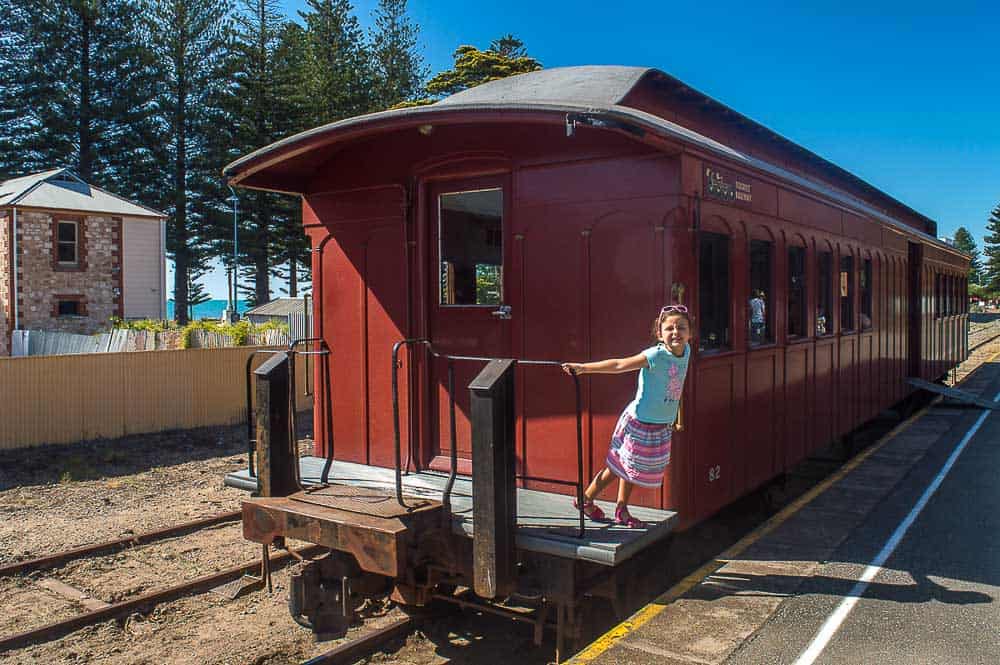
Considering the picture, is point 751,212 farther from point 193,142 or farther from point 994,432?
point 193,142

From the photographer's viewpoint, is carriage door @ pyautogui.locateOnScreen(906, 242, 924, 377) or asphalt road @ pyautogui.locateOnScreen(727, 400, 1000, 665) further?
carriage door @ pyautogui.locateOnScreen(906, 242, 924, 377)

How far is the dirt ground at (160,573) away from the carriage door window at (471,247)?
2.33 m

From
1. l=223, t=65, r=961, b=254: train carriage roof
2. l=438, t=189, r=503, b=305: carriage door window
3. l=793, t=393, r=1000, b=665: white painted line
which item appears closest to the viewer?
l=793, t=393, r=1000, b=665: white painted line

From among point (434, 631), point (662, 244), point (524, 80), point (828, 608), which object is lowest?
point (434, 631)

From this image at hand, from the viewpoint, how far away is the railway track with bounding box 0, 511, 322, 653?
5637 mm

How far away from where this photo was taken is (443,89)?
37531 mm

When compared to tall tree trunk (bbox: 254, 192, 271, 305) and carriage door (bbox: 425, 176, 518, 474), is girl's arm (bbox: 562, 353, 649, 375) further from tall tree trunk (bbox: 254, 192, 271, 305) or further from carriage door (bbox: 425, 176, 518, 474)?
tall tree trunk (bbox: 254, 192, 271, 305)

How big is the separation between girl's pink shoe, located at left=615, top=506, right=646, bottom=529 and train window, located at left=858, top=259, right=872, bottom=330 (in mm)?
6172

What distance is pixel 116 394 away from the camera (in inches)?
543

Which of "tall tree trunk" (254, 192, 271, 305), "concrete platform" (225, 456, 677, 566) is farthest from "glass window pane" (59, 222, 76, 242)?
"concrete platform" (225, 456, 677, 566)

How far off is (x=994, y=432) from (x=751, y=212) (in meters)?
8.21

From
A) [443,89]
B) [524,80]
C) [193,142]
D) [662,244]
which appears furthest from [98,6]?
[662,244]

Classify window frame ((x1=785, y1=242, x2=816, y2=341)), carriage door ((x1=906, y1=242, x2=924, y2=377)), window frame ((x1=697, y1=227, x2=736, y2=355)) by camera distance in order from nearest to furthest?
window frame ((x1=697, y1=227, x2=736, y2=355))
window frame ((x1=785, y1=242, x2=816, y2=341))
carriage door ((x1=906, y1=242, x2=924, y2=377))

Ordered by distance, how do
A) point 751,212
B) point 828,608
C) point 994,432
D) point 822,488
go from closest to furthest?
1. point 828,608
2. point 751,212
3. point 822,488
4. point 994,432
